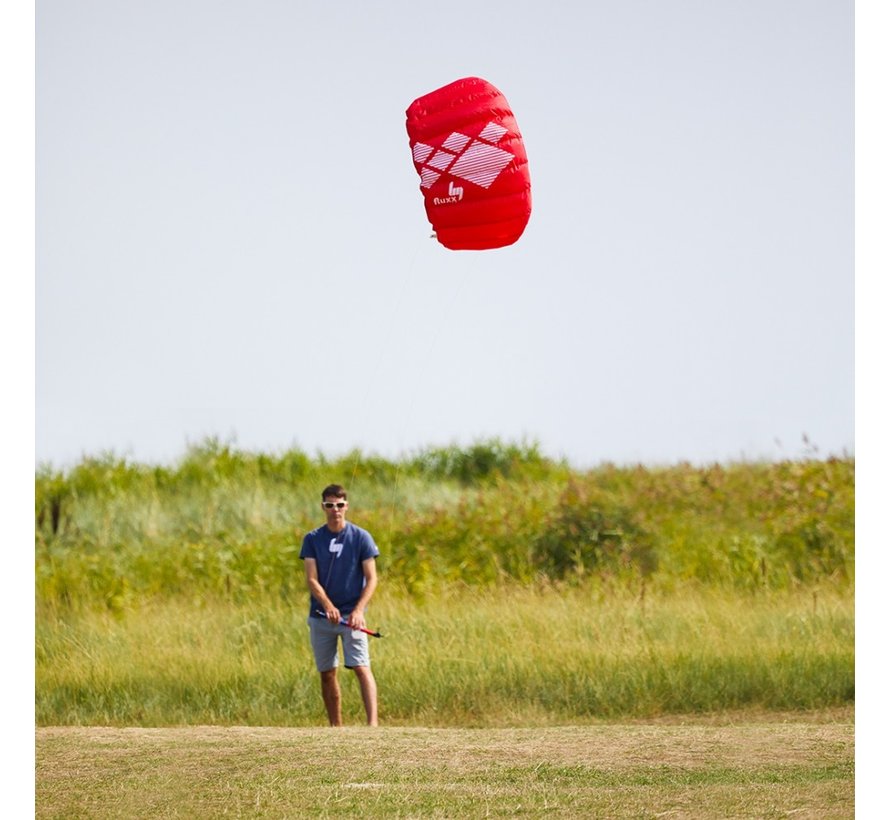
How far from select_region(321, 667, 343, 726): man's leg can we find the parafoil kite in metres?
3.12

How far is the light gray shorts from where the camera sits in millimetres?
8617

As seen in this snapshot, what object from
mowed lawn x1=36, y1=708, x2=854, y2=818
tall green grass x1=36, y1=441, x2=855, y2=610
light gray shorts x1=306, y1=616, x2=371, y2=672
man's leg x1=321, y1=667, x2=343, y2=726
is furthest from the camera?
tall green grass x1=36, y1=441, x2=855, y2=610

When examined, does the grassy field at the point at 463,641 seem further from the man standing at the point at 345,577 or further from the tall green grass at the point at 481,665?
the man standing at the point at 345,577

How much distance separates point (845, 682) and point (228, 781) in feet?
Answer: 19.1

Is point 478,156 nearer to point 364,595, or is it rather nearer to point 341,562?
point 341,562

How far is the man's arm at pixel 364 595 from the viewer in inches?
337

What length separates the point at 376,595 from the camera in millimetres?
13734

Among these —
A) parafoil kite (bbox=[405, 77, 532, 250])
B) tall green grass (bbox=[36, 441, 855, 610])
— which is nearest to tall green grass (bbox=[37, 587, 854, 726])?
tall green grass (bbox=[36, 441, 855, 610])

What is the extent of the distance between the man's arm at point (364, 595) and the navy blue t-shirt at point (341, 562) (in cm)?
4

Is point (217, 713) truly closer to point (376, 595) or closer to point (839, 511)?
point (376, 595)

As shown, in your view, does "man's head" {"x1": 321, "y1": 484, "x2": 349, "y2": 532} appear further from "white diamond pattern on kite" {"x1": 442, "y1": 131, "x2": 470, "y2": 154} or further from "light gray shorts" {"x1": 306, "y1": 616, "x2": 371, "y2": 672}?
"white diamond pattern on kite" {"x1": 442, "y1": 131, "x2": 470, "y2": 154}

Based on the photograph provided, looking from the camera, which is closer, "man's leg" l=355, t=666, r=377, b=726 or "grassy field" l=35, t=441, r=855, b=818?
"grassy field" l=35, t=441, r=855, b=818

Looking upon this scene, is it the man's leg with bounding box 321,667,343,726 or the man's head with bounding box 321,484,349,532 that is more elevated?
the man's head with bounding box 321,484,349,532

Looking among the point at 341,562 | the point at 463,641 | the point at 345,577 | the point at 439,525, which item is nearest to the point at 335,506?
the point at 341,562
